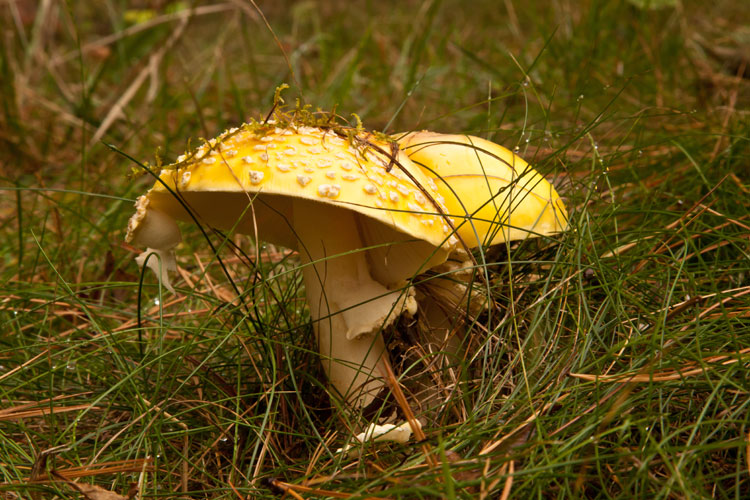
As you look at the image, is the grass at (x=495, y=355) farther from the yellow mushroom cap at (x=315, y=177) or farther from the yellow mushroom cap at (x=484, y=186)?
the yellow mushroom cap at (x=315, y=177)

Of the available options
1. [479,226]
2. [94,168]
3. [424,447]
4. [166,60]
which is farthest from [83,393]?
[166,60]

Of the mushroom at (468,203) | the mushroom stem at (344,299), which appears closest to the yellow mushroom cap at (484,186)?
the mushroom at (468,203)

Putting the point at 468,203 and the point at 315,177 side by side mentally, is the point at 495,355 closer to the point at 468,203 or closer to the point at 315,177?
the point at 468,203

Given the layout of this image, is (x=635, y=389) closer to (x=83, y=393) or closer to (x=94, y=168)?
(x=83, y=393)

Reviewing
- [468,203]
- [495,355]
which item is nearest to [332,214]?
[468,203]

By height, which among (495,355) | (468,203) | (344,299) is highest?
(468,203)

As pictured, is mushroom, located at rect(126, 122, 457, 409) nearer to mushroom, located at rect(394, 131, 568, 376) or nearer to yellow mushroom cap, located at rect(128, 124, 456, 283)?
yellow mushroom cap, located at rect(128, 124, 456, 283)

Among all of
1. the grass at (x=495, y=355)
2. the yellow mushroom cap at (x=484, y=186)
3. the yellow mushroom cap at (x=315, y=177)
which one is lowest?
the grass at (x=495, y=355)
